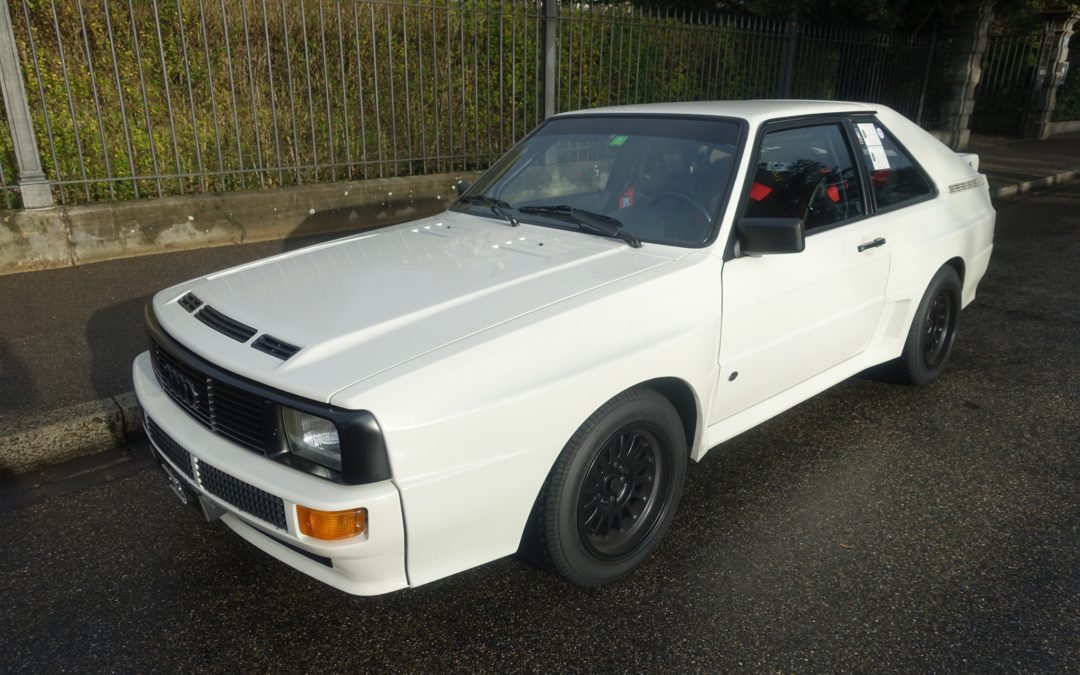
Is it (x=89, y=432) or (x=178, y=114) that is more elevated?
(x=178, y=114)

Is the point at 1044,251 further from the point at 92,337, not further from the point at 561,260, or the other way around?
the point at 92,337

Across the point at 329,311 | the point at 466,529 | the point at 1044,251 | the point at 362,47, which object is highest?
the point at 362,47

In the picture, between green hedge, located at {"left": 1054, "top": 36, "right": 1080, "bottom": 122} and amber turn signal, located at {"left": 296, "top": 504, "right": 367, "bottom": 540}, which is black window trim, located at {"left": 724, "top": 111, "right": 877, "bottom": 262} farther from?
green hedge, located at {"left": 1054, "top": 36, "right": 1080, "bottom": 122}

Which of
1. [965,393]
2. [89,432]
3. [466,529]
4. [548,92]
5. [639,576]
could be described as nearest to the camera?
[466,529]

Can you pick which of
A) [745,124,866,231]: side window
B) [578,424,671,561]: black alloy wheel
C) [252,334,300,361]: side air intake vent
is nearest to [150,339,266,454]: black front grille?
[252,334,300,361]: side air intake vent

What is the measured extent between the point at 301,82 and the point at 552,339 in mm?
6599

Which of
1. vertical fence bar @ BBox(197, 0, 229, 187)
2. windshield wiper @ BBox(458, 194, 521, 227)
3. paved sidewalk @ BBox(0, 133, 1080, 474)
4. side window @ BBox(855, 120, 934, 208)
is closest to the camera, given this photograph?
windshield wiper @ BBox(458, 194, 521, 227)

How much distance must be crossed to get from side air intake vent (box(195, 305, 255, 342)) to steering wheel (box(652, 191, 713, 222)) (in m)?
1.68

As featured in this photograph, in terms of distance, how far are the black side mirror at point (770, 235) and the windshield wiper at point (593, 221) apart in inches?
15.9

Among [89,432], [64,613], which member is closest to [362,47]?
[89,432]

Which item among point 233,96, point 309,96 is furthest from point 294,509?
point 309,96

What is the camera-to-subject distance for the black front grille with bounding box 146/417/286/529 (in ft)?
7.13

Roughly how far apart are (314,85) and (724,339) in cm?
635

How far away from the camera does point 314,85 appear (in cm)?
791
